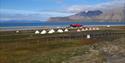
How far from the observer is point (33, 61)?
33250 millimetres

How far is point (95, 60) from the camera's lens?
34312 mm

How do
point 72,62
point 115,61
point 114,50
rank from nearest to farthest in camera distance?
point 72,62 < point 115,61 < point 114,50

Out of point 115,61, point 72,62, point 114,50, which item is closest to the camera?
point 72,62

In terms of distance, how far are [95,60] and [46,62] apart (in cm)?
574

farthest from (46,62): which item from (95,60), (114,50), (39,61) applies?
(114,50)

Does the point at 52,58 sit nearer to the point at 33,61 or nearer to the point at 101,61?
the point at 33,61

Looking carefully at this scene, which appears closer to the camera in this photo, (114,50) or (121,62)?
(121,62)

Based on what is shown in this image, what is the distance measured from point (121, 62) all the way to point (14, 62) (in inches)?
469

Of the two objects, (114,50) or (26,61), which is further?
(114,50)

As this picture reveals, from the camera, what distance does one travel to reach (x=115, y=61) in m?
35.1

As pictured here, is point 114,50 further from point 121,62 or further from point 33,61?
point 33,61

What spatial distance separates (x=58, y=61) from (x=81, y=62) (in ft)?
8.65

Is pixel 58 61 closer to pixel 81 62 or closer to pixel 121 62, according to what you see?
pixel 81 62

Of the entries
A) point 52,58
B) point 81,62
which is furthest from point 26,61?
point 81,62
